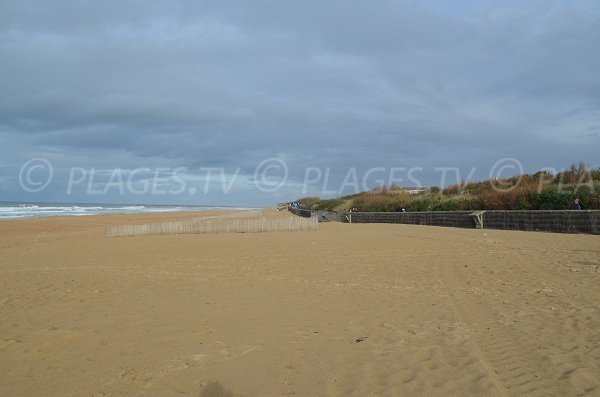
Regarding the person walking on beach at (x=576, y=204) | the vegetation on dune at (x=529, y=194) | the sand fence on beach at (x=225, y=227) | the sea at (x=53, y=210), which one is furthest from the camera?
the sea at (x=53, y=210)

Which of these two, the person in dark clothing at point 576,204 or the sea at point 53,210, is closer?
the person in dark clothing at point 576,204

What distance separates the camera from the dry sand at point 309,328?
159 inches

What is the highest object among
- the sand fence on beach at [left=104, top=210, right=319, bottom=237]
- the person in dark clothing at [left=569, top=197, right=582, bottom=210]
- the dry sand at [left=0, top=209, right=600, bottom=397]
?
the person in dark clothing at [left=569, top=197, right=582, bottom=210]

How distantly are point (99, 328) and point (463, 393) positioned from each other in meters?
4.48

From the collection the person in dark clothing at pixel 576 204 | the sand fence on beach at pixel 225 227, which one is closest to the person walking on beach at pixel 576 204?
the person in dark clothing at pixel 576 204

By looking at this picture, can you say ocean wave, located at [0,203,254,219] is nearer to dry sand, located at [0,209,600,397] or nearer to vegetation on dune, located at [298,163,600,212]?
vegetation on dune, located at [298,163,600,212]

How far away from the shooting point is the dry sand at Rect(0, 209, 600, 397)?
13.3 ft

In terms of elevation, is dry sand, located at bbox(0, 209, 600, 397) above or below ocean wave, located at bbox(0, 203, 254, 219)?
below

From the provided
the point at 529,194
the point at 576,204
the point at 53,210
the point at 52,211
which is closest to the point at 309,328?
the point at 576,204

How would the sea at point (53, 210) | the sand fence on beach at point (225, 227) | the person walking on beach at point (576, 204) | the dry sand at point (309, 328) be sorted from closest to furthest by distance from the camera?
the dry sand at point (309, 328) < the person walking on beach at point (576, 204) < the sand fence on beach at point (225, 227) < the sea at point (53, 210)

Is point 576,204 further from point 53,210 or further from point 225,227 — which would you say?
point 53,210

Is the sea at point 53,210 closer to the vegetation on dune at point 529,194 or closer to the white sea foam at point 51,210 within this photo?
the white sea foam at point 51,210

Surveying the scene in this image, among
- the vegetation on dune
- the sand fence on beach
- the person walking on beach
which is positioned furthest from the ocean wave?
the person walking on beach

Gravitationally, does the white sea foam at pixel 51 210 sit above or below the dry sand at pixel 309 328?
above
